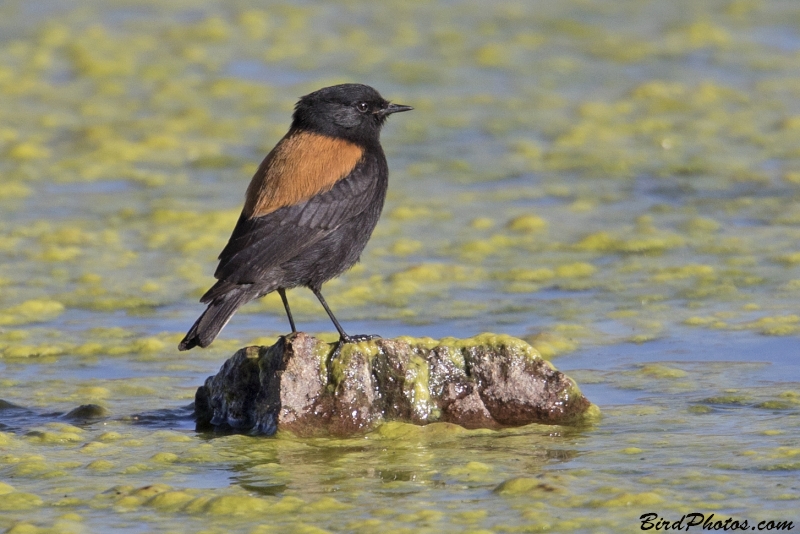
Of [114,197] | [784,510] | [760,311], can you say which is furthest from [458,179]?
[784,510]


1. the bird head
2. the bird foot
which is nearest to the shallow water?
the bird foot

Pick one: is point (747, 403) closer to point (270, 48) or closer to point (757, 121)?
point (757, 121)

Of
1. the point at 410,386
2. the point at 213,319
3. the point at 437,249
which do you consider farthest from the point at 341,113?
the point at 437,249

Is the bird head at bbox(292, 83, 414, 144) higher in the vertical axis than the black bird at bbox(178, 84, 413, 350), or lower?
higher

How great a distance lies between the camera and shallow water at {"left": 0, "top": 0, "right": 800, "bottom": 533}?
17.5 ft

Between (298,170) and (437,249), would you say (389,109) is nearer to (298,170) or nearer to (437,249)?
(298,170)

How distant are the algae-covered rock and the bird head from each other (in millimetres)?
1456

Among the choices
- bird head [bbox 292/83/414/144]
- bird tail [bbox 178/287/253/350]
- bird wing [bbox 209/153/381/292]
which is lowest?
bird tail [bbox 178/287/253/350]

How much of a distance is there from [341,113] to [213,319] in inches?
59.1

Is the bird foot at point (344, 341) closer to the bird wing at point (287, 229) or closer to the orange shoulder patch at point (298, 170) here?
the bird wing at point (287, 229)

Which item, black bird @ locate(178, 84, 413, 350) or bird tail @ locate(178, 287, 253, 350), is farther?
black bird @ locate(178, 84, 413, 350)

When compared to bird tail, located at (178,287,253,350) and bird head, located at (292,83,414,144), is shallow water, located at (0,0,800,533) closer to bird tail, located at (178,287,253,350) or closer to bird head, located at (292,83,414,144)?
bird tail, located at (178,287,253,350)

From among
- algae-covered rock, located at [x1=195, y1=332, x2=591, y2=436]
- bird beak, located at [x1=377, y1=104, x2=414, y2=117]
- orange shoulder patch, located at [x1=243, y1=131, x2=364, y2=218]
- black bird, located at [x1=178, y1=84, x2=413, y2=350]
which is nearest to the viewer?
algae-covered rock, located at [x1=195, y1=332, x2=591, y2=436]

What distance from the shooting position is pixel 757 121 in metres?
11.5
